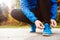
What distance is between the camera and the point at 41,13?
4.76ft

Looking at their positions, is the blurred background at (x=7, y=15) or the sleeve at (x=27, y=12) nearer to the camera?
the sleeve at (x=27, y=12)

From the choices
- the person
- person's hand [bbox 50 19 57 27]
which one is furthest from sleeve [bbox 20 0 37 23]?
person's hand [bbox 50 19 57 27]

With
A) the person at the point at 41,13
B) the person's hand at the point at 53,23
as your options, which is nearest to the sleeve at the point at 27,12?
the person at the point at 41,13

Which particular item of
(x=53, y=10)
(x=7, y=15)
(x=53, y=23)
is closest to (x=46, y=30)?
(x=53, y=23)

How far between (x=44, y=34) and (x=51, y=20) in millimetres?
111

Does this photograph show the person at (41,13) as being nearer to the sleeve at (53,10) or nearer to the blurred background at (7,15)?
the sleeve at (53,10)

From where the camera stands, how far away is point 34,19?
139cm

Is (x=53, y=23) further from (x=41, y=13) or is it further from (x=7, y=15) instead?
(x=7, y=15)

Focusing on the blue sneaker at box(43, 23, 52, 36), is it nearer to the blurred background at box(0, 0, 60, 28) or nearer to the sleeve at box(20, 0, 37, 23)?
the sleeve at box(20, 0, 37, 23)

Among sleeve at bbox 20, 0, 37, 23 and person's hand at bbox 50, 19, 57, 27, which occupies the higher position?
sleeve at bbox 20, 0, 37, 23

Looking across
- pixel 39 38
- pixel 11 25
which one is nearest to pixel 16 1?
pixel 11 25

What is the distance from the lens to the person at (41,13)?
139 centimetres

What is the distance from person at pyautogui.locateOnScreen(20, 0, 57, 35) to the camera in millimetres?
1392

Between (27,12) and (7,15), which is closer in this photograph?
(27,12)
